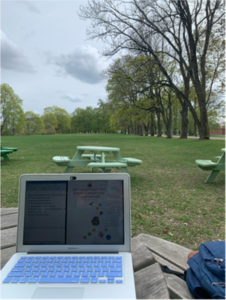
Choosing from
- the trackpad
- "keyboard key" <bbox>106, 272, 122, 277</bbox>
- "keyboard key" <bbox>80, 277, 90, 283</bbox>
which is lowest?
the trackpad

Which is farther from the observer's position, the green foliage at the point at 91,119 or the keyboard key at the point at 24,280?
the green foliage at the point at 91,119

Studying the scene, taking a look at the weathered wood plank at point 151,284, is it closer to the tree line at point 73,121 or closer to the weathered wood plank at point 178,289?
the weathered wood plank at point 178,289

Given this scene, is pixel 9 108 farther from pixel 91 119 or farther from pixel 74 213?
pixel 74 213

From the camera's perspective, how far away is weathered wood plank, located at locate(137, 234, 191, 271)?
1.69m

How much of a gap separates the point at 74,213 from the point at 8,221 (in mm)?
1127

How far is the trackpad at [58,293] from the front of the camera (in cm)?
90

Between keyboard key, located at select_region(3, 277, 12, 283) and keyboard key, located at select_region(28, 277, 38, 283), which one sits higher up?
keyboard key, located at select_region(28, 277, 38, 283)

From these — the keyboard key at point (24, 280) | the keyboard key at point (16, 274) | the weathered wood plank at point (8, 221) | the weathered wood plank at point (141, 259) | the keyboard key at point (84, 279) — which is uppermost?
the keyboard key at point (84, 279)

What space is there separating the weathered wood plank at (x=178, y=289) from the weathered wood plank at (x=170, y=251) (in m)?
0.29

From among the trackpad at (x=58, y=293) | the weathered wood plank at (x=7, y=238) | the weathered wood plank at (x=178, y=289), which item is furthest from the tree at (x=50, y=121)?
the trackpad at (x=58, y=293)

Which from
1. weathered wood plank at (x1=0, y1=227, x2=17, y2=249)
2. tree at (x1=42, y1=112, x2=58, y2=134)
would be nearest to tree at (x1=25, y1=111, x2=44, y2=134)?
tree at (x1=42, y1=112, x2=58, y2=134)

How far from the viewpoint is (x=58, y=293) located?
0.92m

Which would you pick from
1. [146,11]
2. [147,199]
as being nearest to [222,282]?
[147,199]

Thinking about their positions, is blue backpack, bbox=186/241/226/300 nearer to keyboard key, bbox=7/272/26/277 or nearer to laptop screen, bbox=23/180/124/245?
laptop screen, bbox=23/180/124/245
